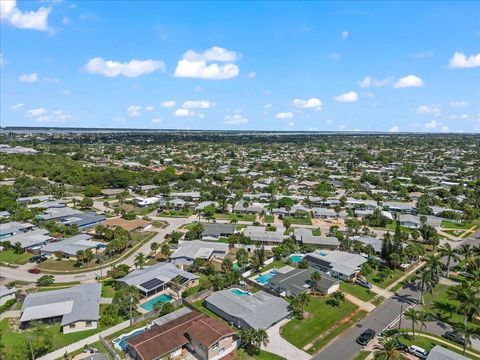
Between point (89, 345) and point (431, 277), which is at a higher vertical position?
point (431, 277)

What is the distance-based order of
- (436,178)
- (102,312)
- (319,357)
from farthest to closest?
(436,178), (102,312), (319,357)

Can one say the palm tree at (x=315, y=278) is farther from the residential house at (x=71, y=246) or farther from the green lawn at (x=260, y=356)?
the residential house at (x=71, y=246)

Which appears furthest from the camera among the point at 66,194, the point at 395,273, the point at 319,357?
the point at 66,194

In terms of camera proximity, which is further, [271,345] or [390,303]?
[390,303]

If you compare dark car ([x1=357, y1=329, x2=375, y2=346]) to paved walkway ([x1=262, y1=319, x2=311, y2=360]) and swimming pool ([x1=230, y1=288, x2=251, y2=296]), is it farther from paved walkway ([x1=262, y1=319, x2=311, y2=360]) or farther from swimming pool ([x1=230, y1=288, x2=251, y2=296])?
swimming pool ([x1=230, y1=288, x2=251, y2=296])

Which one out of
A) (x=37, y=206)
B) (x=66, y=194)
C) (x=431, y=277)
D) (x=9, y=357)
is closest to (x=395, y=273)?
(x=431, y=277)

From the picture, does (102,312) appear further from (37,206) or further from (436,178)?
(436,178)

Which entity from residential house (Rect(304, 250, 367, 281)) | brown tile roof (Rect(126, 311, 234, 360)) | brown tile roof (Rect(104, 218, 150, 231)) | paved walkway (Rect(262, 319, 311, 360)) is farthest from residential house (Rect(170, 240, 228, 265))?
paved walkway (Rect(262, 319, 311, 360))
